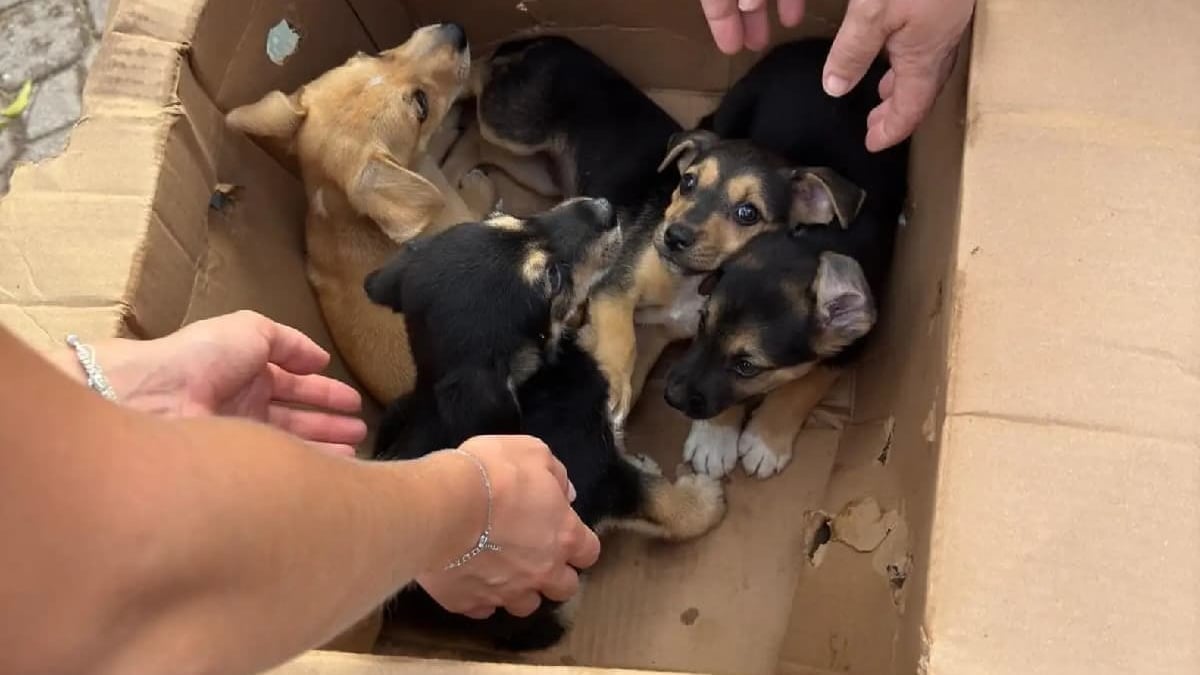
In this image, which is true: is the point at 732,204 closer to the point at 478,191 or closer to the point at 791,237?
the point at 791,237

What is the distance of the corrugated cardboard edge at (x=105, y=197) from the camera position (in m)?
1.69

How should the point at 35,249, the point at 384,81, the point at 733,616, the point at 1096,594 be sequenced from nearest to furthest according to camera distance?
the point at 1096,594
the point at 35,249
the point at 733,616
the point at 384,81

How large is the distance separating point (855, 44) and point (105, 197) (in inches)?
49.7

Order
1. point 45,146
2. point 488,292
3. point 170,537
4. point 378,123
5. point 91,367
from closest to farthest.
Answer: point 170,537 → point 91,367 → point 488,292 → point 378,123 → point 45,146

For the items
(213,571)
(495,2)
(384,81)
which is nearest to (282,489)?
(213,571)

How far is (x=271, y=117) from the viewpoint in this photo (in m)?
2.26

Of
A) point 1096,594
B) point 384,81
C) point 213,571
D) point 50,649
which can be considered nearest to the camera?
point 50,649

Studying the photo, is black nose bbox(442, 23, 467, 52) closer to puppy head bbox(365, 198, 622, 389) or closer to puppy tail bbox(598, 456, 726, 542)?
puppy head bbox(365, 198, 622, 389)

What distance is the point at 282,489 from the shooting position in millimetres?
921

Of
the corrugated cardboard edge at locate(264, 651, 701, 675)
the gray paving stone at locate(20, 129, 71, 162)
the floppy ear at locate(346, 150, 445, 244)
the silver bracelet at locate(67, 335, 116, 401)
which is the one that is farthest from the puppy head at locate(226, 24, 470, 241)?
the gray paving stone at locate(20, 129, 71, 162)

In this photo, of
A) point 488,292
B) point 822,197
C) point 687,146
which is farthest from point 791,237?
point 488,292

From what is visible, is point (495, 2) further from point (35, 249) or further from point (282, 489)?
point (282, 489)

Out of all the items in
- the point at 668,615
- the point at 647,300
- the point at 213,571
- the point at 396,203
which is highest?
the point at 213,571

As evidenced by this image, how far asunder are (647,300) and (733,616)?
29.1 inches
